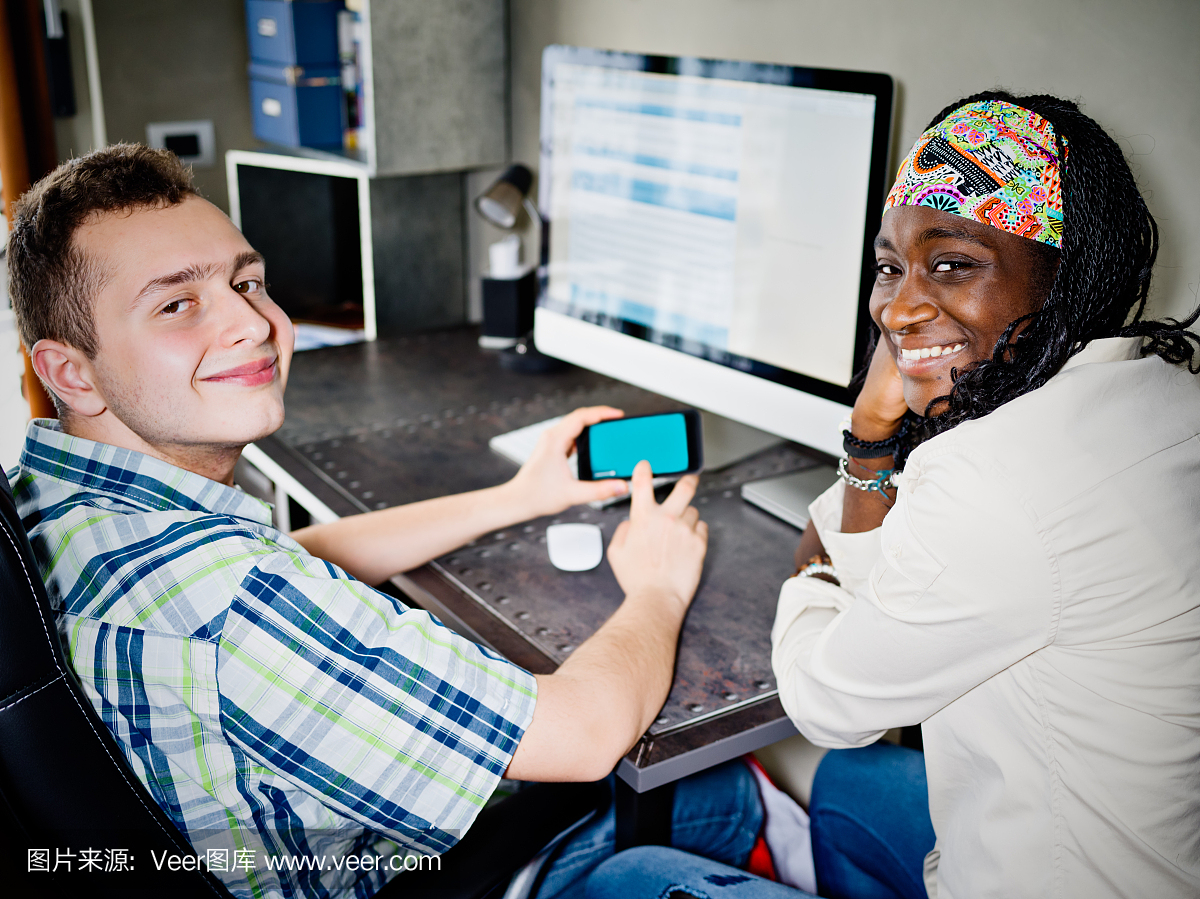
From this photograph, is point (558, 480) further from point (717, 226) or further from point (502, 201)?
point (502, 201)

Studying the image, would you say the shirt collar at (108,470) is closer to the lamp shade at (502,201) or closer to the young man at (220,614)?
the young man at (220,614)

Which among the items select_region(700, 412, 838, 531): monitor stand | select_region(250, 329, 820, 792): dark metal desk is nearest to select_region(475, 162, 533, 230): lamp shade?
select_region(250, 329, 820, 792): dark metal desk

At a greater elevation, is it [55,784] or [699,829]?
[55,784]

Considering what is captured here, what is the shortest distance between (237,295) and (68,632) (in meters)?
0.33

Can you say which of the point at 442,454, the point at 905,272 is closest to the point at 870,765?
the point at 905,272

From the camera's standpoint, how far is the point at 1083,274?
2.55 feet

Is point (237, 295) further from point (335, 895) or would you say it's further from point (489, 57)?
point (489, 57)

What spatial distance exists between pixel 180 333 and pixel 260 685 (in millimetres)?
327

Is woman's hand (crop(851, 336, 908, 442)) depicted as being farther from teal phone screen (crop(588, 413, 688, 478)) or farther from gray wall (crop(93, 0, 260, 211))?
gray wall (crop(93, 0, 260, 211))

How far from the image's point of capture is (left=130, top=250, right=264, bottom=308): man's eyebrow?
850 mm

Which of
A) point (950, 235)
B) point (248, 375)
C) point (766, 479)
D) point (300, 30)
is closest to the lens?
point (950, 235)

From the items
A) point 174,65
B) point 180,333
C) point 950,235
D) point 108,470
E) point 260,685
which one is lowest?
point 260,685

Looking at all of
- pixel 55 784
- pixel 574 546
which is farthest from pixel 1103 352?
pixel 55 784

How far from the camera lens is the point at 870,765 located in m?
1.17
